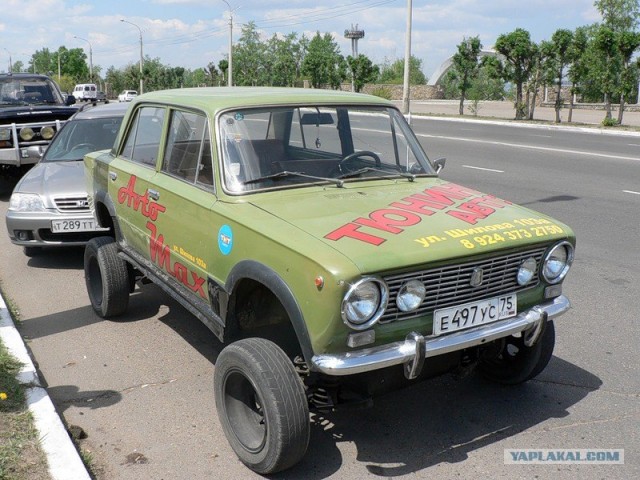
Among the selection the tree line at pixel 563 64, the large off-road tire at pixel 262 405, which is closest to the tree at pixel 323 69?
the tree line at pixel 563 64

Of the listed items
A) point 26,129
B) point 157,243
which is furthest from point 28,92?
point 157,243

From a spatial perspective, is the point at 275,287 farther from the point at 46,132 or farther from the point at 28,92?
the point at 28,92

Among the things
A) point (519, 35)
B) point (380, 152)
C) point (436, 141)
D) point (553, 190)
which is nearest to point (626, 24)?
point (519, 35)

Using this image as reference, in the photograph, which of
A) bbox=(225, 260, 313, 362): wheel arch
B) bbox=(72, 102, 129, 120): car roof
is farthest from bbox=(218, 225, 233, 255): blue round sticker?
bbox=(72, 102, 129, 120): car roof

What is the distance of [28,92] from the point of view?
14234mm

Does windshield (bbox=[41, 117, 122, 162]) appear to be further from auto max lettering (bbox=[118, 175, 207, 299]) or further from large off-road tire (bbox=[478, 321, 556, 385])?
large off-road tire (bbox=[478, 321, 556, 385])

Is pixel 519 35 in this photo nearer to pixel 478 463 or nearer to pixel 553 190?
pixel 553 190

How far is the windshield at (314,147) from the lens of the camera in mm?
4184

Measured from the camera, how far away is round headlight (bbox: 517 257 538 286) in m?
3.75

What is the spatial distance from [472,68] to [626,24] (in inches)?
882

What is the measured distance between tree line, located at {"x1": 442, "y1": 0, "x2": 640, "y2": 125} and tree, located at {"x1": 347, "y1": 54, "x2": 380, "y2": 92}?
7636mm

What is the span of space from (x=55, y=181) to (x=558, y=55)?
29936mm

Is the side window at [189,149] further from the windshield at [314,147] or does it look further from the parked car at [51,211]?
the parked car at [51,211]

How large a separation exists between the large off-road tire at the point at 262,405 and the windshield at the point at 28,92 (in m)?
12.0
